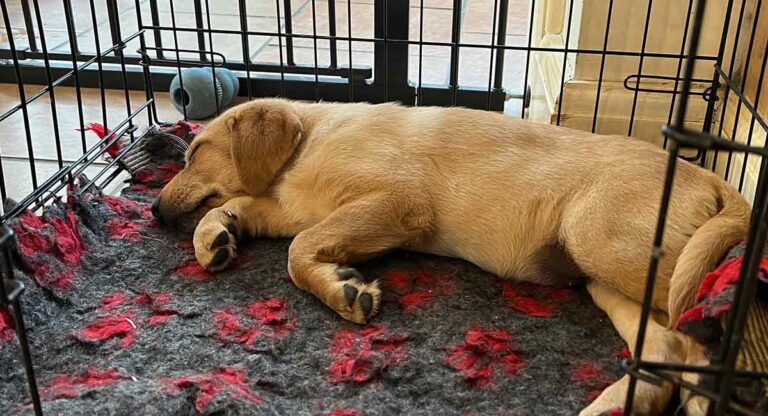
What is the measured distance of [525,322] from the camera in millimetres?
1999

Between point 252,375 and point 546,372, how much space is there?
676mm

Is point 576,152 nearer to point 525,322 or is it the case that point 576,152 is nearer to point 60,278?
point 525,322

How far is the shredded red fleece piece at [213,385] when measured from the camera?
1.66 metres

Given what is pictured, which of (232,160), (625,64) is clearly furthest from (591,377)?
(625,64)

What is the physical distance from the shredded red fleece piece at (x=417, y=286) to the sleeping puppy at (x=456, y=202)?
0.09 metres

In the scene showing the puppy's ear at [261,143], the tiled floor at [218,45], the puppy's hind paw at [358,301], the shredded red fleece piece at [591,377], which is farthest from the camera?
the tiled floor at [218,45]

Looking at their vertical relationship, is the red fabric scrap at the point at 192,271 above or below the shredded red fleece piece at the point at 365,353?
below

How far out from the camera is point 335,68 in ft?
12.3

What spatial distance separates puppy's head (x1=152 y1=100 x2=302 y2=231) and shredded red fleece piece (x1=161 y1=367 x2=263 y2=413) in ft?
2.61

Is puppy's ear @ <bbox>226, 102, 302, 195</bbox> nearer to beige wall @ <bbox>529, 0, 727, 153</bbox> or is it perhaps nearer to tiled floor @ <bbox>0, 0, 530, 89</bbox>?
beige wall @ <bbox>529, 0, 727, 153</bbox>

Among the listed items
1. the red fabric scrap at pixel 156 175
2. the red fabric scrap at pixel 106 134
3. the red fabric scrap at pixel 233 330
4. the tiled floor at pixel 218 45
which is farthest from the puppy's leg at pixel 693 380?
the red fabric scrap at pixel 106 134

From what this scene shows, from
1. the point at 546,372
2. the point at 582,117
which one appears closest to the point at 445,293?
the point at 546,372

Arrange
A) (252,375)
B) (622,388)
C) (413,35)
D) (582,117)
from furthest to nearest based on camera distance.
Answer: (413,35) < (582,117) < (252,375) < (622,388)

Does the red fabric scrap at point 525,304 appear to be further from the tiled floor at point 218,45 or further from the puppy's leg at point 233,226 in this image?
the tiled floor at point 218,45
